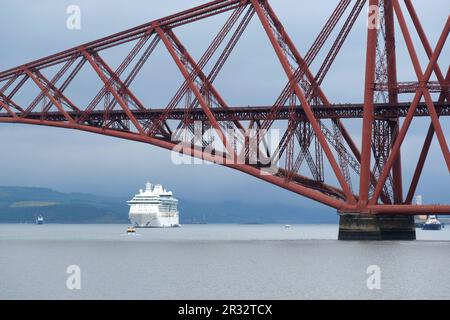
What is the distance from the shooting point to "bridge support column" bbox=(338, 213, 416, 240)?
252ft

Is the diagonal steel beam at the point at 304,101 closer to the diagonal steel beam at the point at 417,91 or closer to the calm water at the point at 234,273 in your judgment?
the diagonal steel beam at the point at 417,91

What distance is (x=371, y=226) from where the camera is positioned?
252ft

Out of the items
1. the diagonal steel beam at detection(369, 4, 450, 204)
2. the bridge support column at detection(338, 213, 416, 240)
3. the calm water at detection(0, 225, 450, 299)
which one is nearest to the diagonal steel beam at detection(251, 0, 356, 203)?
the bridge support column at detection(338, 213, 416, 240)

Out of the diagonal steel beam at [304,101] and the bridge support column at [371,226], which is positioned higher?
the diagonal steel beam at [304,101]

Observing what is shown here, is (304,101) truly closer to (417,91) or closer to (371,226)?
(417,91)

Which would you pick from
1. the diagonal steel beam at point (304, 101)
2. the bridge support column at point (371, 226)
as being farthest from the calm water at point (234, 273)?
the diagonal steel beam at point (304, 101)

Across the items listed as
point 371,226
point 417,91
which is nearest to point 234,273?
point 371,226

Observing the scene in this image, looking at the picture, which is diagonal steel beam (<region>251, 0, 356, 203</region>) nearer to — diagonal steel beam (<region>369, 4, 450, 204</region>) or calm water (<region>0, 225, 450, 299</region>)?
diagonal steel beam (<region>369, 4, 450, 204</region>)

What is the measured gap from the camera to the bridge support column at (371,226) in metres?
76.8

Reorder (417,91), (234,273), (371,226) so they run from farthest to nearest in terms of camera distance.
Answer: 1. (371,226)
2. (417,91)
3. (234,273)

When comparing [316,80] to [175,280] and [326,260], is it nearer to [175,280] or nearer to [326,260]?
[326,260]

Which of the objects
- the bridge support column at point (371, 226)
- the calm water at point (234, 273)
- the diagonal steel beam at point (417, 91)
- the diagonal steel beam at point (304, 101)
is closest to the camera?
the calm water at point (234, 273)
